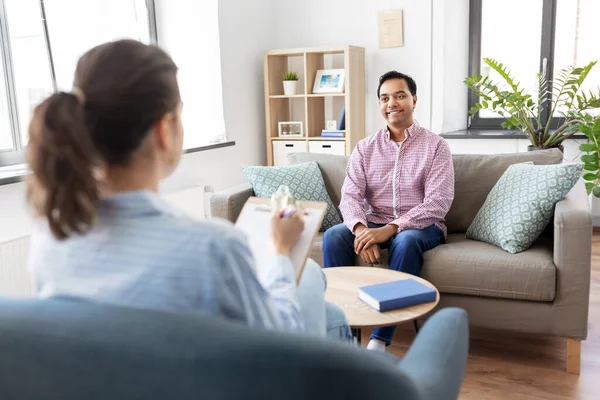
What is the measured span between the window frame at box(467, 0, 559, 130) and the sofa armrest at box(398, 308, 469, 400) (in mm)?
3708

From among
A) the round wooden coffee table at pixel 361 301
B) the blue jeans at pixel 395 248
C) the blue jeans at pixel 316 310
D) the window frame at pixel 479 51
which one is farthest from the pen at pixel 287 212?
the window frame at pixel 479 51

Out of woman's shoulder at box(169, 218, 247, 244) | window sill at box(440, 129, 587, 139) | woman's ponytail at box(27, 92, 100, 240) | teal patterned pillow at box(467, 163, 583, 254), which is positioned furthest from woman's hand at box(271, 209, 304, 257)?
window sill at box(440, 129, 587, 139)

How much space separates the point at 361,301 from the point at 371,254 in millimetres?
592

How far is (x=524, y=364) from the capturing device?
222 centimetres

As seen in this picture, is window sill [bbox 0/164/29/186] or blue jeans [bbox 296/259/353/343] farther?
window sill [bbox 0/164/29/186]

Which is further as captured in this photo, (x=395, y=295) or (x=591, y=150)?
(x=591, y=150)

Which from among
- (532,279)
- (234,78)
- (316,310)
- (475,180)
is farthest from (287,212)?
(234,78)

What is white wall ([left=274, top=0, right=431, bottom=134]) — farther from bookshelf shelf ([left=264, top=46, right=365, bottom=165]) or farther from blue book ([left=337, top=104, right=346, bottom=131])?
blue book ([left=337, top=104, right=346, bottom=131])

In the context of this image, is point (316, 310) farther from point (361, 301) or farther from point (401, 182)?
point (401, 182)

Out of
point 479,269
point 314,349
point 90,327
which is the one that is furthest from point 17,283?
point 314,349

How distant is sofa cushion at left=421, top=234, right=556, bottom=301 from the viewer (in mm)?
2184

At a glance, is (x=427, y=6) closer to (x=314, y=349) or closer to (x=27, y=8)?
(x=27, y=8)

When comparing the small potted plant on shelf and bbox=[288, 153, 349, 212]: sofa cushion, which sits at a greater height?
the small potted plant on shelf

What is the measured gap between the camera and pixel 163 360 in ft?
→ 2.02
